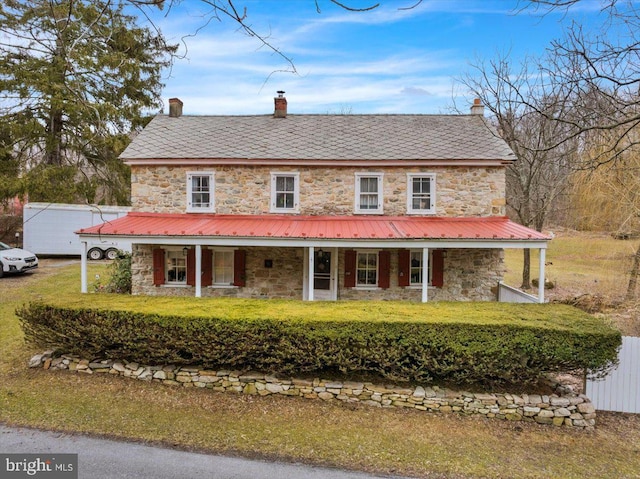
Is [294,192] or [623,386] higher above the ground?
[294,192]

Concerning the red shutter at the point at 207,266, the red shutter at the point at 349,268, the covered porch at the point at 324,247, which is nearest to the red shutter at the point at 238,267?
the covered porch at the point at 324,247

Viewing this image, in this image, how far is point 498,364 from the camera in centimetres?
664

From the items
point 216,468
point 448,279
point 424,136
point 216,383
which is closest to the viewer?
point 216,468

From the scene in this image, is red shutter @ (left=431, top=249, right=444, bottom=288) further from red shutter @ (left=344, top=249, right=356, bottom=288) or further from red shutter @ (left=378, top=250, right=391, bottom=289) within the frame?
red shutter @ (left=344, top=249, right=356, bottom=288)

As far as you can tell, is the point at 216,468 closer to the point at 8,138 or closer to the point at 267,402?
the point at 267,402

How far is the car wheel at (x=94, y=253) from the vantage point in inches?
791

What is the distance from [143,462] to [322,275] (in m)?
7.95

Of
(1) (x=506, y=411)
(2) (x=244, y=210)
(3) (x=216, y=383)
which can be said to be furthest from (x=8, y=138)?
(1) (x=506, y=411)

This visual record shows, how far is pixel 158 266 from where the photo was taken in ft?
39.5

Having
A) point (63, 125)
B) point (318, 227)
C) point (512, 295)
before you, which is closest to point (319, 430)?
point (318, 227)

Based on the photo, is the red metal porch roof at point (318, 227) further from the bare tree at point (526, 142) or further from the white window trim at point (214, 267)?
the bare tree at point (526, 142)

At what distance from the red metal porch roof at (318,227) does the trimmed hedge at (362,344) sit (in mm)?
3433

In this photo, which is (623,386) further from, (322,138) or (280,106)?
(280,106)

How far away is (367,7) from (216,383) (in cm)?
670
